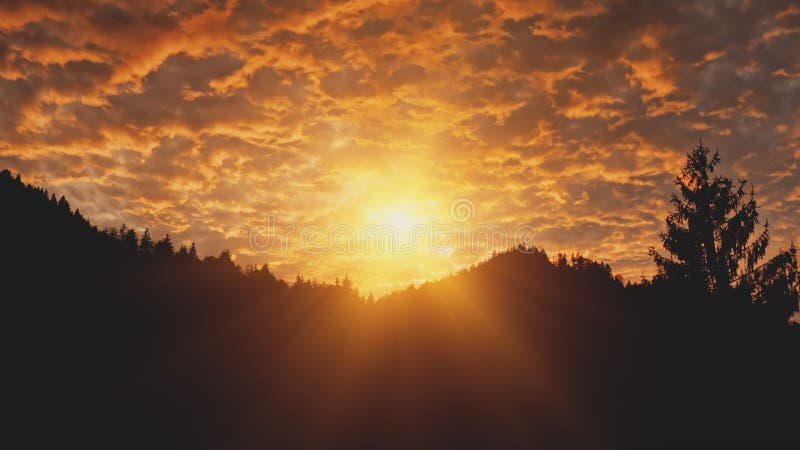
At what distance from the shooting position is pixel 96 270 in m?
51.0

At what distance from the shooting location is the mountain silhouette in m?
30.0

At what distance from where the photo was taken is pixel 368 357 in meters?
53.1

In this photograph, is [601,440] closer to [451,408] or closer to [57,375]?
[451,408]

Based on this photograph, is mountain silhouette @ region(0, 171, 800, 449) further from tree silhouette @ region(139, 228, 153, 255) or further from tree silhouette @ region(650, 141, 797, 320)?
tree silhouette @ region(139, 228, 153, 255)

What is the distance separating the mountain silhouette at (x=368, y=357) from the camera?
3005cm

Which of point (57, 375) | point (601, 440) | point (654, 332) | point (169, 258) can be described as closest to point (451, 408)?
→ point (601, 440)

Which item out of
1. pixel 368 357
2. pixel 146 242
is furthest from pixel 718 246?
pixel 146 242

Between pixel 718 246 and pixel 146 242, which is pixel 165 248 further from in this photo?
pixel 718 246

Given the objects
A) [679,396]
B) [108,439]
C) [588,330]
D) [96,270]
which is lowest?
[108,439]

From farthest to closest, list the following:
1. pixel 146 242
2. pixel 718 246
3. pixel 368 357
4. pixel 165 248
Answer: pixel 146 242
pixel 165 248
pixel 368 357
pixel 718 246

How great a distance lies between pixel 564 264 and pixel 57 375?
48.8m

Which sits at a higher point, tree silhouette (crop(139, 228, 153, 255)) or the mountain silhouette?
tree silhouette (crop(139, 228, 153, 255))

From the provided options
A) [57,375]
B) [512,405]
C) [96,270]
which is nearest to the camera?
[57,375]

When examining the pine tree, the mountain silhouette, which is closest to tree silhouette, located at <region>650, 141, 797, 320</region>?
the mountain silhouette
